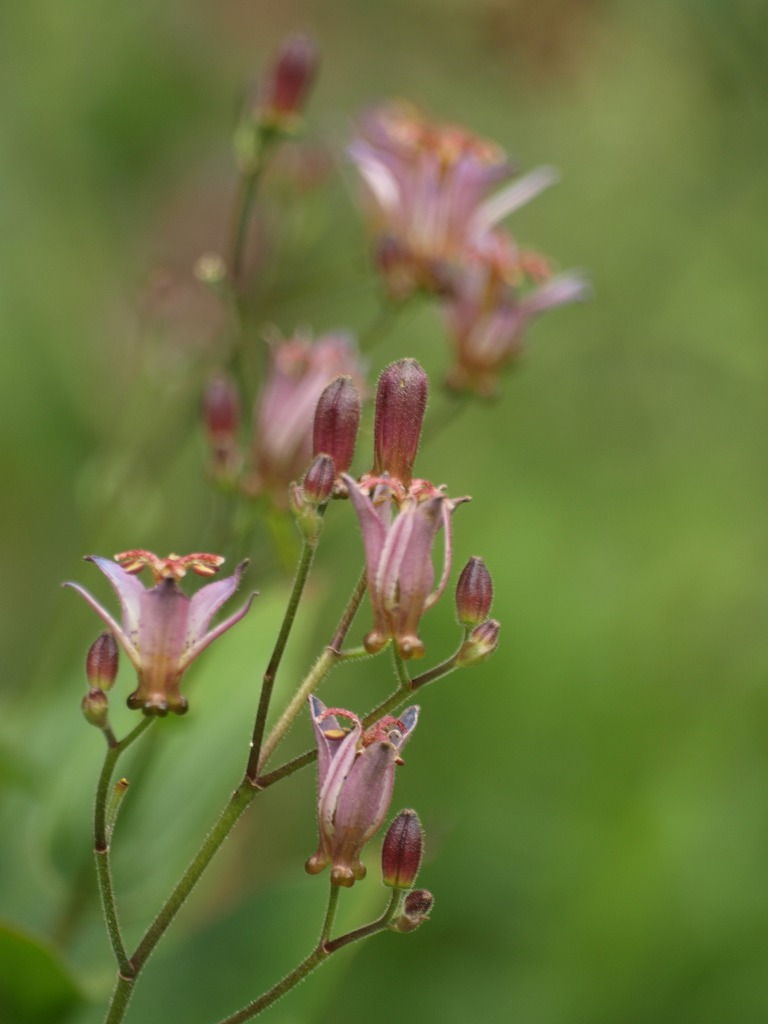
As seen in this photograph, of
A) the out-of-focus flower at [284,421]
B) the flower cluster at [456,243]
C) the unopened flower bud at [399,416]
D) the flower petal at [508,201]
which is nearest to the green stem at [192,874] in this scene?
the unopened flower bud at [399,416]

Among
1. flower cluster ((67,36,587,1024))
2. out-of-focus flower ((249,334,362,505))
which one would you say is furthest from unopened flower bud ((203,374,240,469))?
flower cluster ((67,36,587,1024))

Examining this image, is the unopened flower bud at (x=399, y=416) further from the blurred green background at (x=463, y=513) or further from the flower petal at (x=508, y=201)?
the flower petal at (x=508, y=201)

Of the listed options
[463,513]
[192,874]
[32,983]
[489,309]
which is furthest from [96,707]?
[463,513]

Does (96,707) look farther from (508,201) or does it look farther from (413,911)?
(508,201)

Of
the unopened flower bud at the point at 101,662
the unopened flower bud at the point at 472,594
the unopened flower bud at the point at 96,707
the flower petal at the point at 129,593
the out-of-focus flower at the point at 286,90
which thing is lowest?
the unopened flower bud at the point at 96,707

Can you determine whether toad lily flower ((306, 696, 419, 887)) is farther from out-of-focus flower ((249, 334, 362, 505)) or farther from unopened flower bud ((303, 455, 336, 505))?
out-of-focus flower ((249, 334, 362, 505))

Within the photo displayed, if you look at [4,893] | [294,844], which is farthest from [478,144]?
[294,844]

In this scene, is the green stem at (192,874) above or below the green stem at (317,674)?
below
